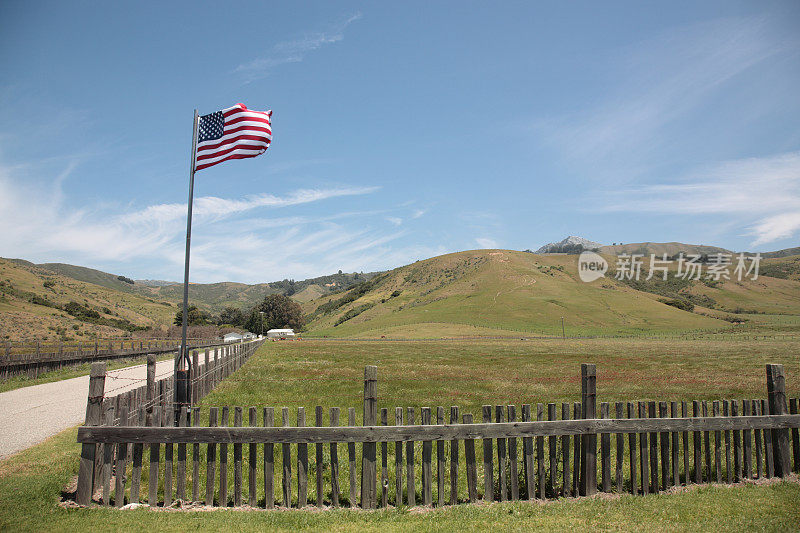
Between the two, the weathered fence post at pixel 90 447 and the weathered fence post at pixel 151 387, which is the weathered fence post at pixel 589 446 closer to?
the weathered fence post at pixel 90 447

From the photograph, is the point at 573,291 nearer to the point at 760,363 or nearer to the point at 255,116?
the point at 760,363

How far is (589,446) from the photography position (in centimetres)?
686

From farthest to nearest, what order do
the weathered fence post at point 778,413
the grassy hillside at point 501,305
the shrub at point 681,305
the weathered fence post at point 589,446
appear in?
the shrub at point 681,305 → the grassy hillside at point 501,305 → the weathered fence post at point 778,413 → the weathered fence post at point 589,446

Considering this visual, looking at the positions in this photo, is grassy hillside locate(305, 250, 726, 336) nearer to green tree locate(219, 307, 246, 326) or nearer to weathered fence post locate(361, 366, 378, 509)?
green tree locate(219, 307, 246, 326)

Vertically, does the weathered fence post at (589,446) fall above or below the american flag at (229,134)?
below

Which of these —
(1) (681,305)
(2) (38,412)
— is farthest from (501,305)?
(2) (38,412)

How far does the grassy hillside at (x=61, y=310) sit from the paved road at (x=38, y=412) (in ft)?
165

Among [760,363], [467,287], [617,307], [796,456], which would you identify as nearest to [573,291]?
[617,307]

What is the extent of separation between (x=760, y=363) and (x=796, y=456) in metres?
27.7

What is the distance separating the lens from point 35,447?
9633 millimetres

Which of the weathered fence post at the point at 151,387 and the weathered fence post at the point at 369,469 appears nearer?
the weathered fence post at the point at 369,469

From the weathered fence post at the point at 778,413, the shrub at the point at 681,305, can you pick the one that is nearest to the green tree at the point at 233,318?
the shrub at the point at 681,305

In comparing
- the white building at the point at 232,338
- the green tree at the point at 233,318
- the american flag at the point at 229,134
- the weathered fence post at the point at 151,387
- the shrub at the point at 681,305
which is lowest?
the white building at the point at 232,338

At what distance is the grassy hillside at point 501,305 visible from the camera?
110 metres
